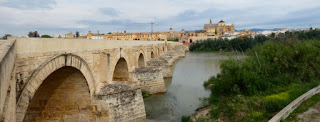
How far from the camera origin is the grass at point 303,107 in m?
5.35

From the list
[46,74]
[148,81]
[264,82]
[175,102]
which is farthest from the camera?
[148,81]

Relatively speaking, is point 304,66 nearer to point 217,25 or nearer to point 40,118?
point 40,118

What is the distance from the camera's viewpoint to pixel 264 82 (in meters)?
9.09

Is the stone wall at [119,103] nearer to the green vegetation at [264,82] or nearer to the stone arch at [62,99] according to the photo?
the stone arch at [62,99]

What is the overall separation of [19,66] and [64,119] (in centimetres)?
313

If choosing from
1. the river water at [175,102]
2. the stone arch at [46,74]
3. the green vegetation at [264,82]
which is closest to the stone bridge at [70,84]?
the stone arch at [46,74]

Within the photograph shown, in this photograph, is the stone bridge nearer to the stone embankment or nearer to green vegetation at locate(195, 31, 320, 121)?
green vegetation at locate(195, 31, 320, 121)

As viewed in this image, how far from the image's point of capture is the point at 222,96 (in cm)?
904

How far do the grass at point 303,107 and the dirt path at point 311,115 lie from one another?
0.09 meters

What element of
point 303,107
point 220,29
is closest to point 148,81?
point 303,107

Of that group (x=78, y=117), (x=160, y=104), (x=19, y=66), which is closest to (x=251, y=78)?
(x=160, y=104)

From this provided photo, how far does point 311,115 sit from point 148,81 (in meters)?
7.61

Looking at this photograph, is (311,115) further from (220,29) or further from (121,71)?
(220,29)

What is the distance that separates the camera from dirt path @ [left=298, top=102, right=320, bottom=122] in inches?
204
